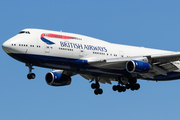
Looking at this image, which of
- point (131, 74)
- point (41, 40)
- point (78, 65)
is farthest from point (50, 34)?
point (131, 74)

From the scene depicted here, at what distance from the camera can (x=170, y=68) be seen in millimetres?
51125

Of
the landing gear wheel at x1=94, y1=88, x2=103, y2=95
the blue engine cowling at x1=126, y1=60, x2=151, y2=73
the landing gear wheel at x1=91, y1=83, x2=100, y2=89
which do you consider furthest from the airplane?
the landing gear wheel at x1=94, y1=88, x2=103, y2=95

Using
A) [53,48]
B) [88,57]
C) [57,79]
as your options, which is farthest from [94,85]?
[53,48]

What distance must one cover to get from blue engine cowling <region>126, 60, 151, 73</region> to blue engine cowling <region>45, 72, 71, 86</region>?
434 inches

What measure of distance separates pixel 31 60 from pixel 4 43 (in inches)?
141

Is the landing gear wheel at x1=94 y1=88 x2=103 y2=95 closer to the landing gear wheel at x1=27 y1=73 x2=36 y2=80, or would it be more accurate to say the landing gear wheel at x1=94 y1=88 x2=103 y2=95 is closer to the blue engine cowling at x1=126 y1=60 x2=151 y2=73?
the blue engine cowling at x1=126 y1=60 x2=151 y2=73

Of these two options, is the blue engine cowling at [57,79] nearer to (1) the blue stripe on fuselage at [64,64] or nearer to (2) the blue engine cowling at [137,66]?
(1) the blue stripe on fuselage at [64,64]

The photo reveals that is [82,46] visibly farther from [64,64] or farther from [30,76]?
[30,76]

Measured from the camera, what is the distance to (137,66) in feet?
155

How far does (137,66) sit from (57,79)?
13.0 m

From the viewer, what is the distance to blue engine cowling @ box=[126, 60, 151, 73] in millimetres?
47188

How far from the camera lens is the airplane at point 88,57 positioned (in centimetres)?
4525

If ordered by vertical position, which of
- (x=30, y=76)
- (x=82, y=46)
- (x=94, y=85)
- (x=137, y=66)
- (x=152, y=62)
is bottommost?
(x=94, y=85)

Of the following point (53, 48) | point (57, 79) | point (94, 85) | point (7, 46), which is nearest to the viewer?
point (7, 46)
